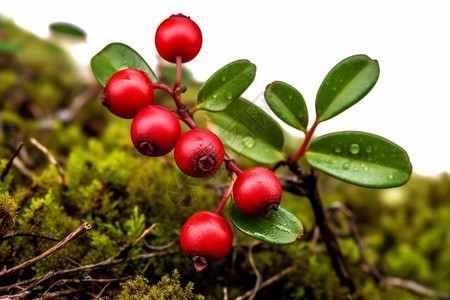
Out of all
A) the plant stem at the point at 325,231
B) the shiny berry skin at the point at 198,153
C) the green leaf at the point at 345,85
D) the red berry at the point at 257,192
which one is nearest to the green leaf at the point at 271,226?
the red berry at the point at 257,192

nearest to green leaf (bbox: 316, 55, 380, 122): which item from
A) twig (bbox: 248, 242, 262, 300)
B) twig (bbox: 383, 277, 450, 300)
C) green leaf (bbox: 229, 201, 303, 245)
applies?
green leaf (bbox: 229, 201, 303, 245)

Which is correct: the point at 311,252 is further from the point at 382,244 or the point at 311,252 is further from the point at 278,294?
the point at 382,244

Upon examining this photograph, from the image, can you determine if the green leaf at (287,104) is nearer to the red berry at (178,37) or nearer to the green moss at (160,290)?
the red berry at (178,37)

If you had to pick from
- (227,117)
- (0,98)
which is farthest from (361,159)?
(0,98)

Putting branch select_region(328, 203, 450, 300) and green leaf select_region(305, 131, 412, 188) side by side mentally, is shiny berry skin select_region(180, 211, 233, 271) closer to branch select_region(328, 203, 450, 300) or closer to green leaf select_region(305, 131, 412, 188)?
green leaf select_region(305, 131, 412, 188)

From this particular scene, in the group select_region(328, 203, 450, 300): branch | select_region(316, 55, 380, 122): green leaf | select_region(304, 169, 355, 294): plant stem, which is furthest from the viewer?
select_region(328, 203, 450, 300): branch

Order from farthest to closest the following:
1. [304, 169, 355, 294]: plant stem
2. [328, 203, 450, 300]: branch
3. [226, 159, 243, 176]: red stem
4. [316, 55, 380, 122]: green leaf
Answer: [328, 203, 450, 300]: branch, [304, 169, 355, 294]: plant stem, [316, 55, 380, 122]: green leaf, [226, 159, 243, 176]: red stem
